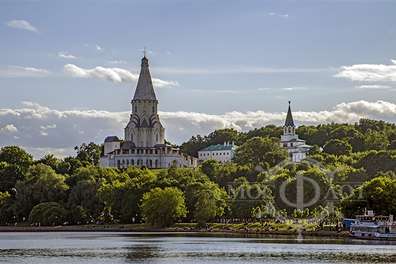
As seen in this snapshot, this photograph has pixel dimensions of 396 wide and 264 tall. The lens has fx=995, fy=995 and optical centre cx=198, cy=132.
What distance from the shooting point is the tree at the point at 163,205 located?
12669cm

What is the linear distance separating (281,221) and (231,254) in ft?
148

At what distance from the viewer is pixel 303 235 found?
10994cm

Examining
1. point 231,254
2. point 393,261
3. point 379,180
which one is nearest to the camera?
point 393,261

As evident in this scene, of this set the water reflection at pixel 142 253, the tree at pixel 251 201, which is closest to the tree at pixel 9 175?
the tree at pixel 251 201

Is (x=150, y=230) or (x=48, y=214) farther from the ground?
(x=48, y=214)

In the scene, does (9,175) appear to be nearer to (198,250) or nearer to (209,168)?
(209,168)

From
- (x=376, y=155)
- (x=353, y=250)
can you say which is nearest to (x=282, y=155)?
(x=376, y=155)

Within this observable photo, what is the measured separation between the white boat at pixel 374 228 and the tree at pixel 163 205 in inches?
1087

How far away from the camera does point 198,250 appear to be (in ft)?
278

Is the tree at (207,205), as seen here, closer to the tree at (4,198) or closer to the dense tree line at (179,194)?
the dense tree line at (179,194)

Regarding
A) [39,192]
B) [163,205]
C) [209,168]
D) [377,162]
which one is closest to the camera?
[163,205]

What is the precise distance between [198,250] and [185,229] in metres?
42.7

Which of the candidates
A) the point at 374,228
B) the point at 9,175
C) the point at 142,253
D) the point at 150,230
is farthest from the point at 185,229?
the point at 9,175

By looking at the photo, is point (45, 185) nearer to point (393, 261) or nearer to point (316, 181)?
point (316, 181)
